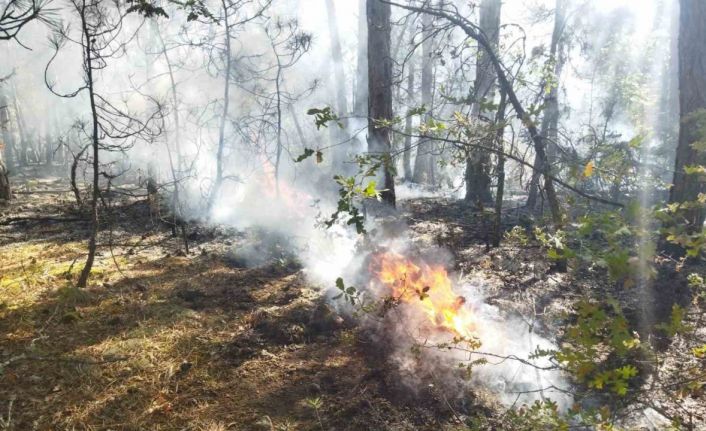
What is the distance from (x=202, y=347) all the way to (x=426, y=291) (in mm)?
2166

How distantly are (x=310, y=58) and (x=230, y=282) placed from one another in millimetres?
17624

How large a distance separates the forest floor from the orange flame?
72 centimetres

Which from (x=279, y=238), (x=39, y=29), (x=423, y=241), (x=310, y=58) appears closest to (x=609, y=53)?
(x=310, y=58)

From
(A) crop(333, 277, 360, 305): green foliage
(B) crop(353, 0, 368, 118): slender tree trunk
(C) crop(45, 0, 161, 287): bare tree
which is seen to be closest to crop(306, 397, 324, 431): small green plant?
(A) crop(333, 277, 360, 305): green foliage

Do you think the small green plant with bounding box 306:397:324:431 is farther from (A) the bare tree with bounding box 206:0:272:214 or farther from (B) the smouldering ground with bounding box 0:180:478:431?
(A) the bare tree with bounding box 206:0:272:214

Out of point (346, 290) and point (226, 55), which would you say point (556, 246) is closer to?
point (346, 290)

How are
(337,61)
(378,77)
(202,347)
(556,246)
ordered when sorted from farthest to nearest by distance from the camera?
1. (337,61)
2. (378,77)
3. (202,347)
4. (556,246)

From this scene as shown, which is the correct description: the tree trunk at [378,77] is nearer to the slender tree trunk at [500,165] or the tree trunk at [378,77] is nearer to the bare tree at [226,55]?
the slender tree trunk at [500,165]

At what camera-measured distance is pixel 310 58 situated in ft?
67.7

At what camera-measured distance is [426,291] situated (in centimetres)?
381

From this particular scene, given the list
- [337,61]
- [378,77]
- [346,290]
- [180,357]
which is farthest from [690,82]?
[337,61]

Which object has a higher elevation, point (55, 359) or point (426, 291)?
point (426, 291)

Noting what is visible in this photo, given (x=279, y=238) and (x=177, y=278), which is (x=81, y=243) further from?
(x=279, y=238)

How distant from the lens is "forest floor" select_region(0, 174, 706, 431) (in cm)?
294
